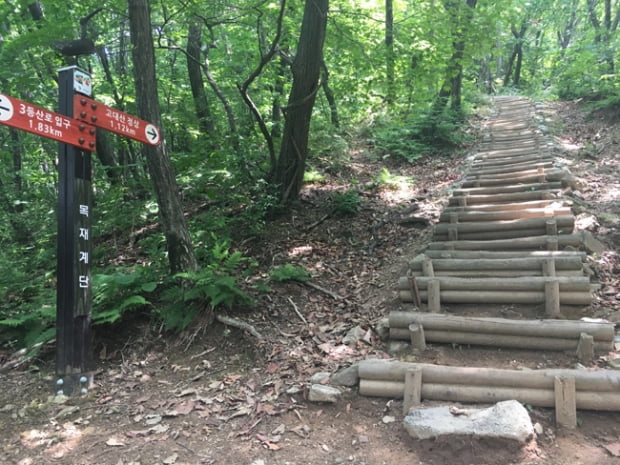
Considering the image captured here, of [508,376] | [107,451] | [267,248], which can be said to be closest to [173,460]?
[107,451]

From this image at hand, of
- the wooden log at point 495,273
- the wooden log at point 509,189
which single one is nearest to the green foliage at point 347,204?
the wooden log at point 509,189

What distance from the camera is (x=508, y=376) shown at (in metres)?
3.85

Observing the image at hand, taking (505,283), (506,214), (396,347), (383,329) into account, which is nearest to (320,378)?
(396,347)

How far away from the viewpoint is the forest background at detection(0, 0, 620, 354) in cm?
557

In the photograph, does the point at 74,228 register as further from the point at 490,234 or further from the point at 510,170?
the point at 510,170

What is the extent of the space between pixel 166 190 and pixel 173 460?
342 cm

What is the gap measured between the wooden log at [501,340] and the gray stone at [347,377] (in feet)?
3.09

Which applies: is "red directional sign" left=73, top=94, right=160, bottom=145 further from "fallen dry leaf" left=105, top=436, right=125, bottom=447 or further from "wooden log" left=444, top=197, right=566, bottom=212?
"wooden log" left=444, top=197, right=566, bottom=212

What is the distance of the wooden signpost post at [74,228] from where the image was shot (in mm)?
4199

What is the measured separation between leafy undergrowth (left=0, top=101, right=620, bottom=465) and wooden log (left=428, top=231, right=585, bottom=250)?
0.47 m

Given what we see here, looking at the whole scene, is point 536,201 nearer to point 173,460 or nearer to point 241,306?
point 241,306

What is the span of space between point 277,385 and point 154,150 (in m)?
3.44

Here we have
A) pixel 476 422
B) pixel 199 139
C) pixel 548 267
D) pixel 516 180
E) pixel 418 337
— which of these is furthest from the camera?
pixel 199 139

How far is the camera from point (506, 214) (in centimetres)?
721
